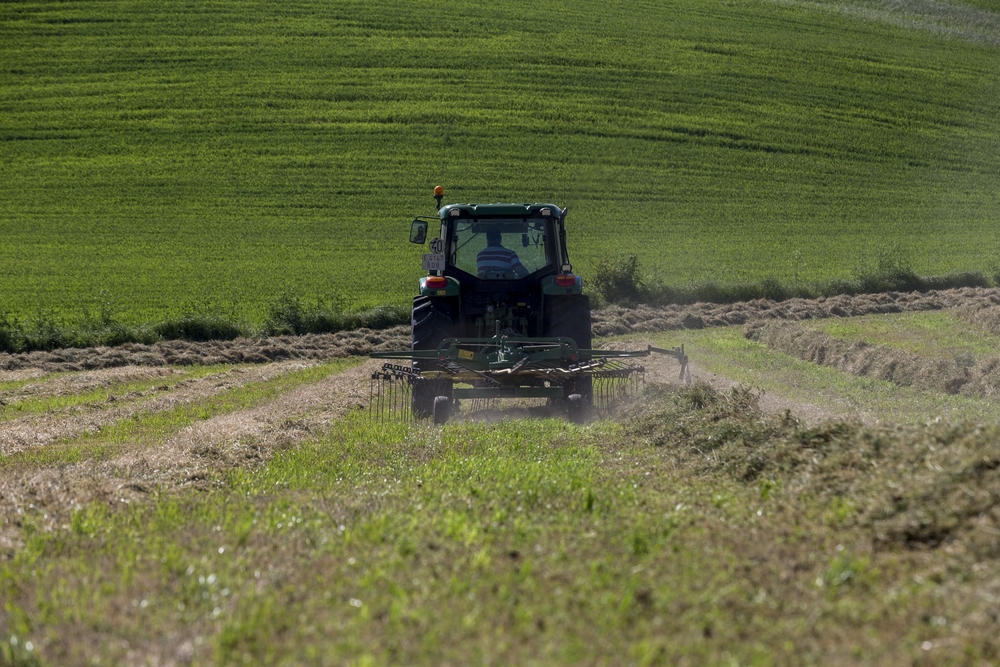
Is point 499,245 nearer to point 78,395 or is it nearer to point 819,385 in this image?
point 819,385

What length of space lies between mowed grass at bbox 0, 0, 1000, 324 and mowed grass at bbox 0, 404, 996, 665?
1609 cm

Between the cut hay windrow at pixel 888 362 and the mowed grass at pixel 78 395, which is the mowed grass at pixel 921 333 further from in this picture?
the mowed grass at pixel 78 395

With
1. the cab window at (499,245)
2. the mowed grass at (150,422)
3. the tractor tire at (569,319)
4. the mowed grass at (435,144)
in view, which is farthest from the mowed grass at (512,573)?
the mowed grass at (435,144)

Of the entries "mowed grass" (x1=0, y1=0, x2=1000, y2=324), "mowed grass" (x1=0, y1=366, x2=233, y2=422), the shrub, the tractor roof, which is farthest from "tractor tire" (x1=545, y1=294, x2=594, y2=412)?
the shrub

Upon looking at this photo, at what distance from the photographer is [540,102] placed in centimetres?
3866

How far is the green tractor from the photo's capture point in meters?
10.7

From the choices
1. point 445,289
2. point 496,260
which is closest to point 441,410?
point 445,289

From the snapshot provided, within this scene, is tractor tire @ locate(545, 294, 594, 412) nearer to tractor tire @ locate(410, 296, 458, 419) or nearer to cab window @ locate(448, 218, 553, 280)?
cab window @ locate(448, 218, 553, 280)

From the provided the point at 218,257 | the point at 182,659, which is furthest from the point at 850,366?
the point at 218,257

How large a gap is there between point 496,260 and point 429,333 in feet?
4.27

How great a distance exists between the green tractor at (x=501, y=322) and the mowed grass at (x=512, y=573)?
3301mm

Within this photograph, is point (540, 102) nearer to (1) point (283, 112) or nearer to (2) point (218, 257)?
(1) point (283, 112)

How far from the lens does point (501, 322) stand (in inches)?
482

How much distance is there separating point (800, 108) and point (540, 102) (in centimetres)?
1067
